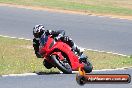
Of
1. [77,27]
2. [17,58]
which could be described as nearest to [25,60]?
[17,58]

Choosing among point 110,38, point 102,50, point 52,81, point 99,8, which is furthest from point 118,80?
point 99,8

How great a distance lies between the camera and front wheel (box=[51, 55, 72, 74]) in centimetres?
1026

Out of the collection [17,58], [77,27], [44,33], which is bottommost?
[77,27]

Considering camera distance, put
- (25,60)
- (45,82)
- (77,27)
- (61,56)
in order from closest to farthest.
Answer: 1. (45,82)
2. (61,56)
3. (25,60)
4. (77,27)

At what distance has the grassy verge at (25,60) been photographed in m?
11.1

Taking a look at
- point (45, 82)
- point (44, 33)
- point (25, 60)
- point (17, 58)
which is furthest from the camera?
point (17, 58)

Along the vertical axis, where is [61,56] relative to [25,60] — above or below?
above

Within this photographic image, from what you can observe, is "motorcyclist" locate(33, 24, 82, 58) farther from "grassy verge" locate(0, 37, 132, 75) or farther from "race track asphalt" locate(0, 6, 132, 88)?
"race track asphalt" locate(0, 6, 132, 88)

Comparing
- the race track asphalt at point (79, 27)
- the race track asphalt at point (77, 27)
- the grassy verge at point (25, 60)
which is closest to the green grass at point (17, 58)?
the grassy verge at point (25, 60)

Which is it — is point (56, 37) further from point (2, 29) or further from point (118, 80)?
point (2, 29)

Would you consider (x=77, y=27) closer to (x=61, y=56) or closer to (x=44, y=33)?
(x=44, y=33)

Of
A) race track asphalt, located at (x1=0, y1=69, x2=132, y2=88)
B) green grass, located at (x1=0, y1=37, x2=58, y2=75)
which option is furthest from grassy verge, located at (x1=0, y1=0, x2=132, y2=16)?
race track asphalt, located at (x1=0, y1=69, x2=132, y2=88)

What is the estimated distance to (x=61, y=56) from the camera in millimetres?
10484

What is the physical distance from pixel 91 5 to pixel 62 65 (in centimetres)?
2157
